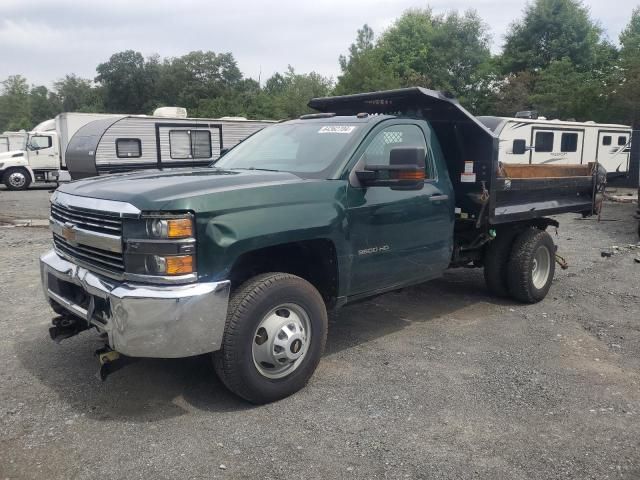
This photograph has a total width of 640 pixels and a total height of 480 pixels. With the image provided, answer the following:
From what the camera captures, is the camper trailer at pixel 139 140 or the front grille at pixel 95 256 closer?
the front grille at pixel 95 256

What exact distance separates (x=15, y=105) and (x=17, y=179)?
61.9m

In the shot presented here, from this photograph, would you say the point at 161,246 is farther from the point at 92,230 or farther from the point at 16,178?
the point at 16,178

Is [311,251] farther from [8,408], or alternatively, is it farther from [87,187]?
[8,408]

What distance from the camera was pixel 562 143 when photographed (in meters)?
18.9

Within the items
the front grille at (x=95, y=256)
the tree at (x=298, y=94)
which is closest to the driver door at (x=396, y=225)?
the front grille at (x=95, y=256)

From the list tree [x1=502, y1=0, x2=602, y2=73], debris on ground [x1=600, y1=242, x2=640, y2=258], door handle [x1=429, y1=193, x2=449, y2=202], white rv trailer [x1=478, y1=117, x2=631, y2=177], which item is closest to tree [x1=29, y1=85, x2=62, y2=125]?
tree [x1=502, y1=0, x2=602, y2=73]

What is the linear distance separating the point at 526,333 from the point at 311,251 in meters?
2.44

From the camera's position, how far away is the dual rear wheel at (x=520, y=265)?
20.3 feet

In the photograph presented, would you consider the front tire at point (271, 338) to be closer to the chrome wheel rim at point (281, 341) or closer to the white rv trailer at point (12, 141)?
the chrome wheel rim at point (281, 341)

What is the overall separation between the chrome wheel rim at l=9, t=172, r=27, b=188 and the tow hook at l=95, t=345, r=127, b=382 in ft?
72.5

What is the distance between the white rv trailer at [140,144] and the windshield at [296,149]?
9.78m

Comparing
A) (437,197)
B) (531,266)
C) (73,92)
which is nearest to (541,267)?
(531,266)

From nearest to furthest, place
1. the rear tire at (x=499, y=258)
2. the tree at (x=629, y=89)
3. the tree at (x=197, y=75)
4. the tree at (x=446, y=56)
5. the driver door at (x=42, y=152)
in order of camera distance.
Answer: the rear tire at (x=499, y=258), the tree at (x=629, y=89), the driver door at (x=42, y=152), the tree at (x=446, y=56), the tree at (x=197, y=75)

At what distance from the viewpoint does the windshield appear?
14.6 feet
